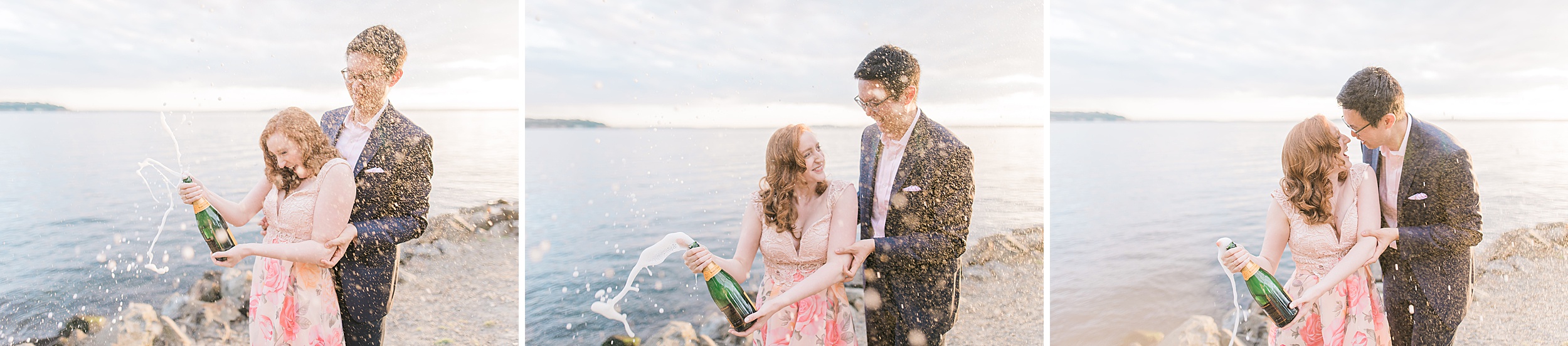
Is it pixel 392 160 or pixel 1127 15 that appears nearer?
pixel 392 160

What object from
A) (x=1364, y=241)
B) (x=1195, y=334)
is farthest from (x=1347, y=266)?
(x=1195, y=334)

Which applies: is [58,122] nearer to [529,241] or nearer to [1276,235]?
[529,241]

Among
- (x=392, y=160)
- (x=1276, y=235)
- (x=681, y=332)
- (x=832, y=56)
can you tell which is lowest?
(x=681, y=332)

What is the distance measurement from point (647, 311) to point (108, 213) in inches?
95.8

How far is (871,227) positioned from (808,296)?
40 cm

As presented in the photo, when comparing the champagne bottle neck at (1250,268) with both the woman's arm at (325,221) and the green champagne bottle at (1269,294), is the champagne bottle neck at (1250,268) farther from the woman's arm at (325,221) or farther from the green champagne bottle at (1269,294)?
the woman's arm at (325,221)

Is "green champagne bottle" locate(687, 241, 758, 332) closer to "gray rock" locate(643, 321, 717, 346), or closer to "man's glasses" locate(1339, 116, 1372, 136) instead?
"gray rock" locate(643, 321, 717, 346)

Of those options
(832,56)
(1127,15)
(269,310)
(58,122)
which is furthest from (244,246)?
(1127,15)

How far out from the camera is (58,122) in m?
3.13

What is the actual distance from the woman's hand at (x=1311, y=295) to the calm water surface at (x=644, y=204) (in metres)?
1.11

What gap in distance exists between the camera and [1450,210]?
9.73 feet

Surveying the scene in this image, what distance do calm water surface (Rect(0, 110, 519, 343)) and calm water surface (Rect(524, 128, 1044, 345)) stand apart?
0.81m

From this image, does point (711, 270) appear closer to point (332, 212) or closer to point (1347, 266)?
point (332, 212)

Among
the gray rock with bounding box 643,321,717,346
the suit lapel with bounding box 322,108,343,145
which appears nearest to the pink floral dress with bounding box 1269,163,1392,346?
the gray rock with bounding box 643,321,717,346
